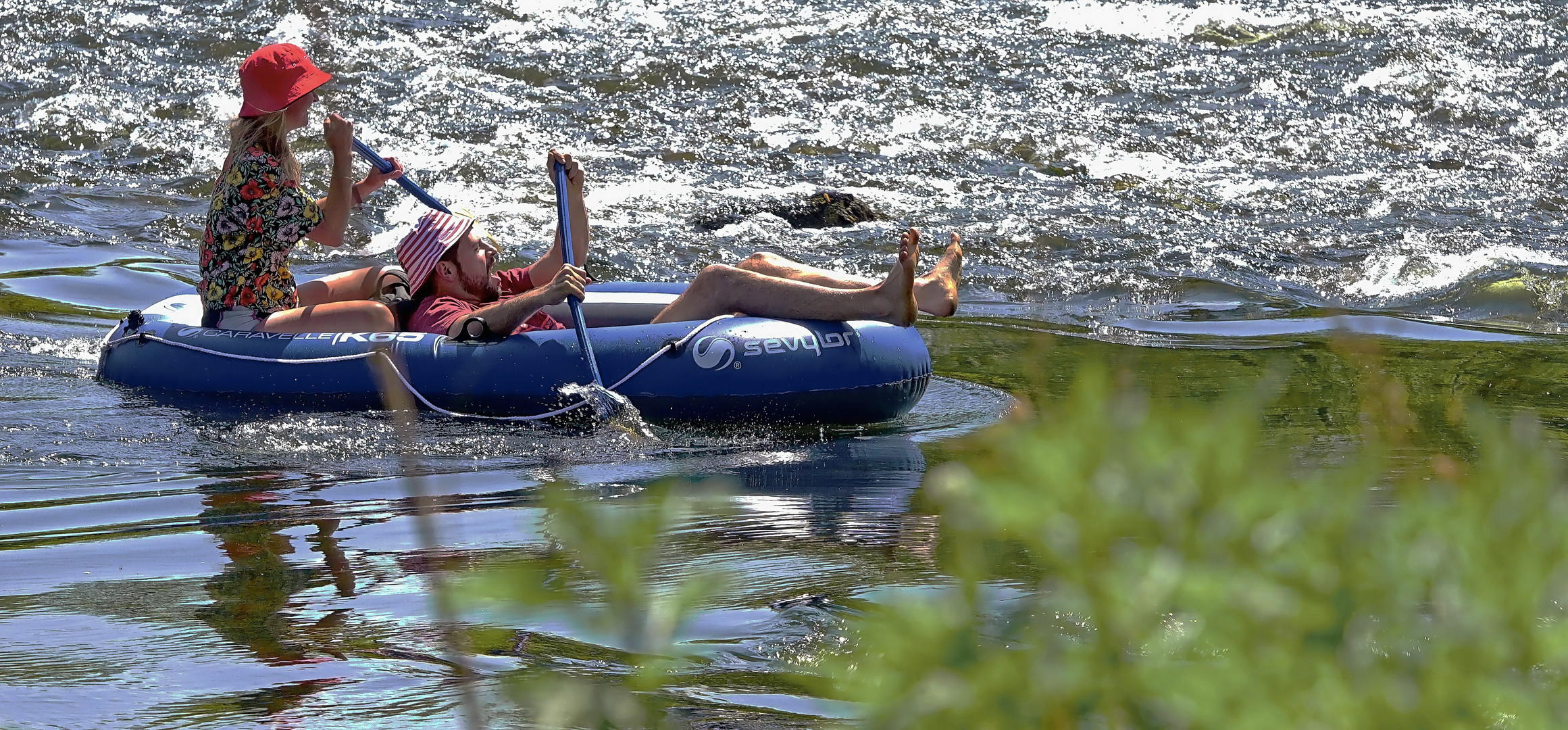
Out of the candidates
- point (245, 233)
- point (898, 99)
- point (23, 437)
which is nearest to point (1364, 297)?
point (898, 99)

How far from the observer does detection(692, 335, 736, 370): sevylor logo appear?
6902mm

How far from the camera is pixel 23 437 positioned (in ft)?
21.1

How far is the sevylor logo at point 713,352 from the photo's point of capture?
22.6ft

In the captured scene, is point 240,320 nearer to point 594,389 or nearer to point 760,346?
point 594,389

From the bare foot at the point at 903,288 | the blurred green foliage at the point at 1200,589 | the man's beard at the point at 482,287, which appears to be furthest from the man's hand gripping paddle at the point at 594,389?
the blurred green foliage at the point at 1200,589

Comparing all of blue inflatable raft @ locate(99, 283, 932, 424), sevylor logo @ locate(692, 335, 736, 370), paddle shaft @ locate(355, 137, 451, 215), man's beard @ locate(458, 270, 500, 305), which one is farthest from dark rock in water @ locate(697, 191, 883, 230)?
sevylor logo @ locate(692, 335, 736, 370)

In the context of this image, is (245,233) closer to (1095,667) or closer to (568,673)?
(568,673)

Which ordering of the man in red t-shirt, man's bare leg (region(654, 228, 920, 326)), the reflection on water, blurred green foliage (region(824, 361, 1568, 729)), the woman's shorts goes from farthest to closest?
the woman's shorts
the man in red t-shirt
man's bare leg (region(654, 228, 920, 326))
the reflection on water
blurred green foliage (region(824, 361, 1568, 729))

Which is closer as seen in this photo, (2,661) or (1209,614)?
(1209,614)

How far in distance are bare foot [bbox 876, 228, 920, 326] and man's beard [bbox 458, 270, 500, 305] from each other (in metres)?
1.90

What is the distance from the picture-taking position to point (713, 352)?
6926 mm

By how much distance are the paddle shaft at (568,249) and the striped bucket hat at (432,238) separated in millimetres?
416

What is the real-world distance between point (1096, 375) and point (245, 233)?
6852 millimetres

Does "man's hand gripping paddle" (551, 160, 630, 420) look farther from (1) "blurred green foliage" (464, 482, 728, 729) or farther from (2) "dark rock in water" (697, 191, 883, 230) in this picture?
(2) "dark rock in water" (697, 191, 883, 230)
